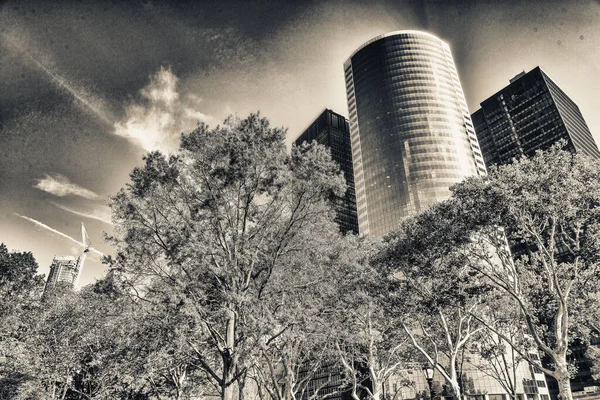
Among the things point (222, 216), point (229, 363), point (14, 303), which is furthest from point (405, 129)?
point (229, 363)

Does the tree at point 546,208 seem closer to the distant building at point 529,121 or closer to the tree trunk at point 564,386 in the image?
the tree trunk at point 564,386

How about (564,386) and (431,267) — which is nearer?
(564,386)

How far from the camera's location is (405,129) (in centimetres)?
11775

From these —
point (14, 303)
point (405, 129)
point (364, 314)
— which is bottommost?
point (364, 314)

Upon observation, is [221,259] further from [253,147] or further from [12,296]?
[12,296]

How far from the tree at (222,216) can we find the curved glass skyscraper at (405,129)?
87.7 metres

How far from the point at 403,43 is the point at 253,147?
14613 cm

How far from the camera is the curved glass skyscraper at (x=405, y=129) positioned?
110250mm

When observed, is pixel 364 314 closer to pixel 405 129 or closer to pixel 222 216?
pixel 222 216

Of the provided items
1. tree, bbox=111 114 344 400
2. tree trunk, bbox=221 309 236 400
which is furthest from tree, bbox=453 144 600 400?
tree trunk, bbox=221 309 236 400

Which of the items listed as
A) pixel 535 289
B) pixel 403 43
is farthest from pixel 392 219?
pixel 535 289

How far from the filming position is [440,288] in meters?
20.7

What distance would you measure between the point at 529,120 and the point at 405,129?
69.6 metres

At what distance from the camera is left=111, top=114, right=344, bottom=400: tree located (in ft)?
42.7
